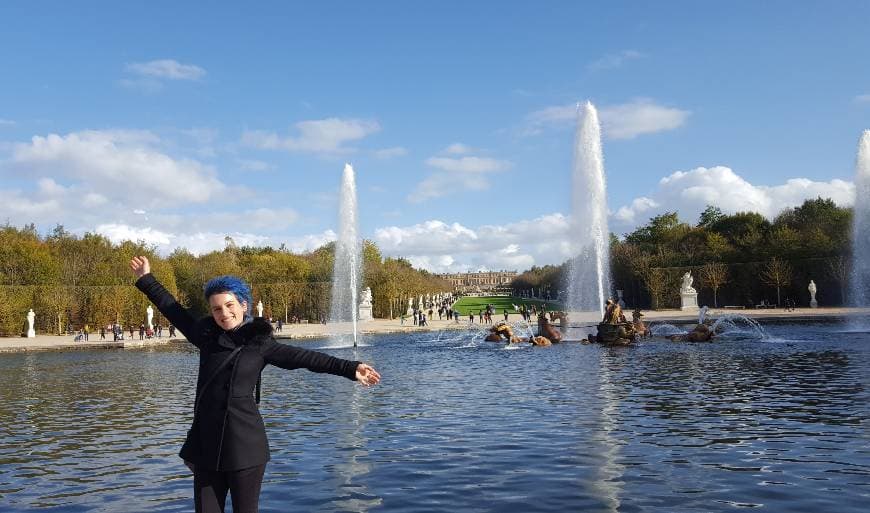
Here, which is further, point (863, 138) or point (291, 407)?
point (863, 138)

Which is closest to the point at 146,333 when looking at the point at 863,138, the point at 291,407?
the point at 291,407

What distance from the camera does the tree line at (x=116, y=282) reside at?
2628 inches

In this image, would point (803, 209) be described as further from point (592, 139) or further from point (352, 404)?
point (352, 404)

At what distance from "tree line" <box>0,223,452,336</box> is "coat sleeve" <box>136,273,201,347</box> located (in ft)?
192

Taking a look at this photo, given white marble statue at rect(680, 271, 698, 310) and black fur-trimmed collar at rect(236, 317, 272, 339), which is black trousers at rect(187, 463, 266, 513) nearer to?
black fur-trimmed collar at rect(236, 317, 272, 339)

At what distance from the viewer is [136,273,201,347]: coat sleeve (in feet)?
18.1

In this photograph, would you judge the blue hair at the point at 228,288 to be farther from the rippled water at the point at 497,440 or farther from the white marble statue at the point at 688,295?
the white marble statue at the point at 688,295

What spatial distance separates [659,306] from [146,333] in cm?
5438

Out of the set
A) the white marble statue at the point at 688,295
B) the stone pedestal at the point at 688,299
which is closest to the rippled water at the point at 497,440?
the white marble statue at the point at 688,295

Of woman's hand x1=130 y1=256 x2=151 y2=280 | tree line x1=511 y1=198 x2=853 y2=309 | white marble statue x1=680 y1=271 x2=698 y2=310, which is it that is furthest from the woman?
tree line x1=511 y1=198 x2=853 y2=309

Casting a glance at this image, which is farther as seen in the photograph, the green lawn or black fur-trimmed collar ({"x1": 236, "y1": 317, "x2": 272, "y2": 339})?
the green lawn

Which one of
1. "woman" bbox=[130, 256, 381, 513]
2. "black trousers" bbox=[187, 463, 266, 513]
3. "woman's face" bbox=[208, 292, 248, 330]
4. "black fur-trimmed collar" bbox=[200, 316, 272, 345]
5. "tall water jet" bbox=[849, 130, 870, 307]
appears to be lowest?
"black trousers" bbox=[187, 463, 266, 513]

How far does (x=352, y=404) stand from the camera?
1733 cm

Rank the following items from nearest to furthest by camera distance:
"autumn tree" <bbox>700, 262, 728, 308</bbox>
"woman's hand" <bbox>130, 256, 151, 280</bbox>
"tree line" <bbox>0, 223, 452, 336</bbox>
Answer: "woman's hand" <bbox>130, 256, 151, 280</bbox> → "tree line" <bbox>0, 223, 452, 336</bbox> → "autumn tree" <bbox>700, 262, 728, 308</bbox>
